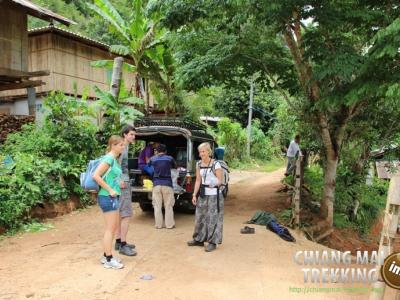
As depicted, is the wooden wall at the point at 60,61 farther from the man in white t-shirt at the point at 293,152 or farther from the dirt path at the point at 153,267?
the dirt path at the point at 153,267

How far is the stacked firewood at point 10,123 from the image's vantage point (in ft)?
45.0

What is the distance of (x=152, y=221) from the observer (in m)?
9.26

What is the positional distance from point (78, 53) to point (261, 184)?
10.1 metres

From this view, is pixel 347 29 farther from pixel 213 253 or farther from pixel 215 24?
pixel 213 253

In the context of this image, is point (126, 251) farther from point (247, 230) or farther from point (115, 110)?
point (115, 110)

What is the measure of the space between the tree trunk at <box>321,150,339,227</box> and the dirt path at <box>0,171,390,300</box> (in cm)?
234

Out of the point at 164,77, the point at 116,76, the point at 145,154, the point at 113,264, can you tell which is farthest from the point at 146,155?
the point at 164,77

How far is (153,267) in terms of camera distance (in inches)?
235

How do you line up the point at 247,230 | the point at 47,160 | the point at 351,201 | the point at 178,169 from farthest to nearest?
1. the point at 351,201
2. the point at 47,160
3. the point at 178,169
4. the point at 247,230

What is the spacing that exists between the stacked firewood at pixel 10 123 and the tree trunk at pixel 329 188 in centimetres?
1019

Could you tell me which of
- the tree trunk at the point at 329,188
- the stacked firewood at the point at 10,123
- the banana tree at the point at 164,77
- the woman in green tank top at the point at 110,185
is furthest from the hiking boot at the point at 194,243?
the stacked firewood at the point at 10,123

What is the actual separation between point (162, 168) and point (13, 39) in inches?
370

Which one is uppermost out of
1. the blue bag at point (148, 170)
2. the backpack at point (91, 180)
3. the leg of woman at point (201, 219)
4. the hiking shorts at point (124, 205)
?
the backpack at point (91, 180)

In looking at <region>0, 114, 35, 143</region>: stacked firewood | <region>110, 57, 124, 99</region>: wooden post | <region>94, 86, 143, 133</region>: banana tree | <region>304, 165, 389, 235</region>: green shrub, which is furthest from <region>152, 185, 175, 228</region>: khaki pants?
<region>0, 114, 35, 143</region>: stacked firewood
